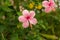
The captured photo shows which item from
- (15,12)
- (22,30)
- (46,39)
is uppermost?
(15,12)

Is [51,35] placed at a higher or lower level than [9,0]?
lower

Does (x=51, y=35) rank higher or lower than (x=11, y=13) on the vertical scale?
lower

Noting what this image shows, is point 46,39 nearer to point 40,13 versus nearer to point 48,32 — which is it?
point 48,32

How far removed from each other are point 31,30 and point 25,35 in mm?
47

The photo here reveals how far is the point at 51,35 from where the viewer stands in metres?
1.45

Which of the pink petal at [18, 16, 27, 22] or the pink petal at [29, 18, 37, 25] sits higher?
the pink petal at [18, 16, 27, 22]

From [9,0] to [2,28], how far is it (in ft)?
0.60

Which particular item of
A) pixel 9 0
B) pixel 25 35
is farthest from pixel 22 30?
pixel 9 0

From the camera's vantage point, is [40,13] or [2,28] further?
[40,13]

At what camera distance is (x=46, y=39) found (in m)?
1.45

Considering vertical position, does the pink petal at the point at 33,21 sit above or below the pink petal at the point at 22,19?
below

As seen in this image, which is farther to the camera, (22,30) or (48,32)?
(48,32)

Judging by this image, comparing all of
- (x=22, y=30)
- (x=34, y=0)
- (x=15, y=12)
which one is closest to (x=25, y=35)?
(x=22, y=30)

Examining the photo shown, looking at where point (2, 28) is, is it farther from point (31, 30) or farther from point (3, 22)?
point (31, 30)
